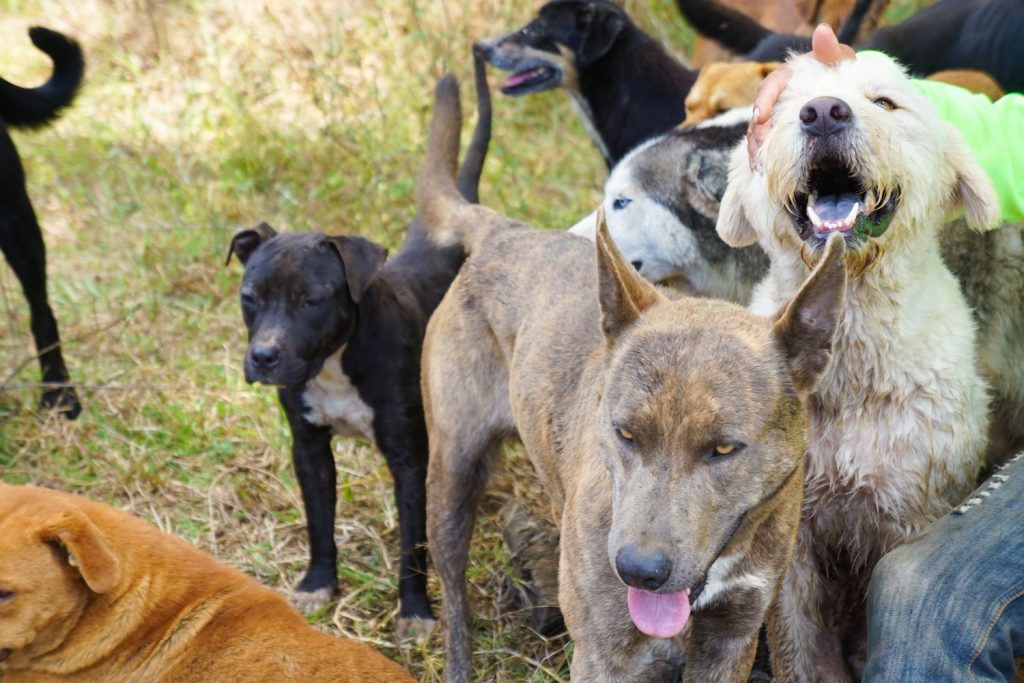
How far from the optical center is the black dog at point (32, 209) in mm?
5168

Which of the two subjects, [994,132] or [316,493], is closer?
[994,132]

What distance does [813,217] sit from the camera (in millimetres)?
3133

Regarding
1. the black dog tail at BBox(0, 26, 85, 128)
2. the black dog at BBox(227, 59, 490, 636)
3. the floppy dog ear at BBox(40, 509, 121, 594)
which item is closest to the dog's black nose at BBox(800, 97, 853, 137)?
the black dog at BBox(227, 59, 490, 636)

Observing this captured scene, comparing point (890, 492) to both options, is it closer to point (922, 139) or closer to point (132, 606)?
point (922, 139)

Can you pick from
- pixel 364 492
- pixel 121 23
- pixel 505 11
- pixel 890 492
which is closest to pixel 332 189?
pixel 505 11

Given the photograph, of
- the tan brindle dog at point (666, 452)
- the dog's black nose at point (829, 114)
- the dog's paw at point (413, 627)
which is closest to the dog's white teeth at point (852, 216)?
the dog's black nose at point (829, 114)

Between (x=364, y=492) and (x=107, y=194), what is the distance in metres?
3.53

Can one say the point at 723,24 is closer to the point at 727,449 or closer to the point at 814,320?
the point at 814,320

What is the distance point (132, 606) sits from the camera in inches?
133

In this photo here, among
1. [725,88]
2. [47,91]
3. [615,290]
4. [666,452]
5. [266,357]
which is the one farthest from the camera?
[47,91]

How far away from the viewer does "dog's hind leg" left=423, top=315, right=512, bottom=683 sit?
3805 millimetres

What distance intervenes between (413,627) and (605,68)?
10.6 ft

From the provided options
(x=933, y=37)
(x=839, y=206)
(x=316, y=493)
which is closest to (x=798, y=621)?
(x=839, y=206)

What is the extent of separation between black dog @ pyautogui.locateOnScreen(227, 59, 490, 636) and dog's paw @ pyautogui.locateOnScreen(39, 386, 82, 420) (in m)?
1.41
